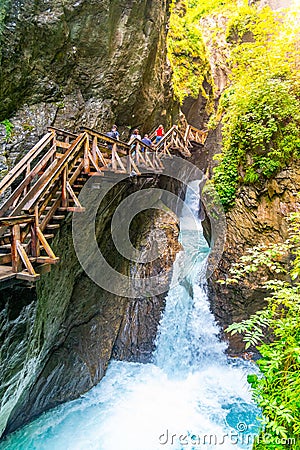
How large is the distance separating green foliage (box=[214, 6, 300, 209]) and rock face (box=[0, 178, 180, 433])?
285 centimetres

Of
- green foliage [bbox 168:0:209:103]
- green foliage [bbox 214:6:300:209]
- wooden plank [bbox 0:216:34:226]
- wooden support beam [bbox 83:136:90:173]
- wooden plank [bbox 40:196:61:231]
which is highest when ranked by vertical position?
green foliage [bbox 168:0:209:103]

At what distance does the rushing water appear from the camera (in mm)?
6883

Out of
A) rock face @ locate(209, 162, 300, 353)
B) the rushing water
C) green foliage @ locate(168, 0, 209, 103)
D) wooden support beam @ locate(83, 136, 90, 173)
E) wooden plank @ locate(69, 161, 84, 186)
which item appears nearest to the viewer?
wooden plank @ locate(69, 161, 84, 186)

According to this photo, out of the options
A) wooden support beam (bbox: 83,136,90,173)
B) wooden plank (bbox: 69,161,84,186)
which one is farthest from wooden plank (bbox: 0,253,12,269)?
wooden support beam (bbox: 83,136,90,173)

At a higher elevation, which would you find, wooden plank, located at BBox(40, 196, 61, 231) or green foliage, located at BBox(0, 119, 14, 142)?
green foliage, located at BBox(0, 119, 14, 142)

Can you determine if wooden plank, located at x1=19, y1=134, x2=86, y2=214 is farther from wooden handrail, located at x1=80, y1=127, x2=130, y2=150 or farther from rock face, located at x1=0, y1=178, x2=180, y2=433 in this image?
rock face, located at x1=0, y1=178, x2=180, y2=433

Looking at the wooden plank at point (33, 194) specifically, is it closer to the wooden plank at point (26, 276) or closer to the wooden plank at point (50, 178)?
the wooden plank at point (50, 178)

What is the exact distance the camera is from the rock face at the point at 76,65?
21.0 ft

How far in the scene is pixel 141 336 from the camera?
10.6 m

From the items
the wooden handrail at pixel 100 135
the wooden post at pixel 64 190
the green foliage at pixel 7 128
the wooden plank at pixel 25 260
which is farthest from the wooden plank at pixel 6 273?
the green foliage at pixel 7 128

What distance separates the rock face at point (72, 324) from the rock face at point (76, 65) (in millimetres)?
2220

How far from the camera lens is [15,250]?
135 inches

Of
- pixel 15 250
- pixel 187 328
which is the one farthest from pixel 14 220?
pixel 187 328

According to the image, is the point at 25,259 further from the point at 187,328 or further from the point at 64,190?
the point at 187,328
